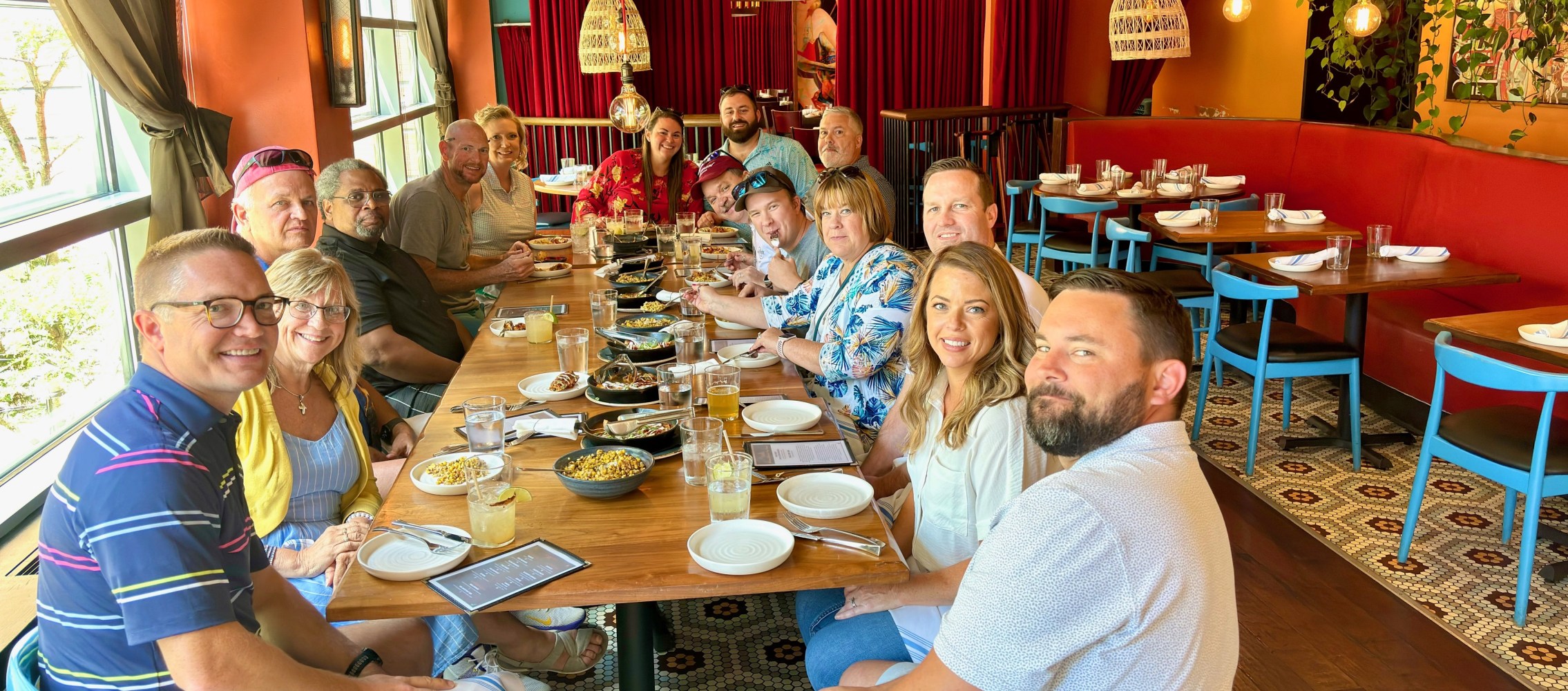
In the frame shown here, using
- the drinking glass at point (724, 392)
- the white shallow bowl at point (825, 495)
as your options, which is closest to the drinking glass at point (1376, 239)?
the drinking glass at point (724, 392)

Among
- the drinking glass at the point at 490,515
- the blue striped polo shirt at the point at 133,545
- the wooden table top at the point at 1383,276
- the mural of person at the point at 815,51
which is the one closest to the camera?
the blue striped polo shirt at the point at 133,545

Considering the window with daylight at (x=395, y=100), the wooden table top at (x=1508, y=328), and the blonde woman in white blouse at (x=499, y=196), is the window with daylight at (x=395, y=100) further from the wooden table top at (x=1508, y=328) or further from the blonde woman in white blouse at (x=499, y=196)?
the wooden table top at (x=1508, y=328)

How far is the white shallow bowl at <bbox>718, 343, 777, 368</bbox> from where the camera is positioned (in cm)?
301

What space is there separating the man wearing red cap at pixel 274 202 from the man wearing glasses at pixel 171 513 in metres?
1.62

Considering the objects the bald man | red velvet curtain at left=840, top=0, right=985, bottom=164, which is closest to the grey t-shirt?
the bald man

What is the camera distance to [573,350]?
283 centimetres

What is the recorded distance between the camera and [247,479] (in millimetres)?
2268

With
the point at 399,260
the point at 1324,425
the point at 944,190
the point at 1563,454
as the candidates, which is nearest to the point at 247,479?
the point at 399,260

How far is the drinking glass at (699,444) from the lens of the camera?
6.93 feet

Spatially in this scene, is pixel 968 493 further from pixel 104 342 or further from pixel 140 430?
pixel 104 342

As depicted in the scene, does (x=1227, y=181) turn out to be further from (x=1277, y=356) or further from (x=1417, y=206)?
(x=1277, y=356)

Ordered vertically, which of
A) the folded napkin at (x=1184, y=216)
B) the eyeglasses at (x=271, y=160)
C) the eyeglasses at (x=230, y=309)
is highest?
the eyeglasses at (x=271, y=160)

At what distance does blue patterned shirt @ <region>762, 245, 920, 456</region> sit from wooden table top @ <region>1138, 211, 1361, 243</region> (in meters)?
2.56

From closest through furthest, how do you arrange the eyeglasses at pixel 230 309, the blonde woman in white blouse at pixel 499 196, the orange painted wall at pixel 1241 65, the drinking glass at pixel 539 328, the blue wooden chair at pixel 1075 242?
the eyeglasses at pixel 230 309 → the drinking glass at pixel 539 328 → the blonde woman in white blouse at pixel 499 196 → the blue wooden chair at pixel 1075 242 → the orange painted wall at pixel 1241 65
